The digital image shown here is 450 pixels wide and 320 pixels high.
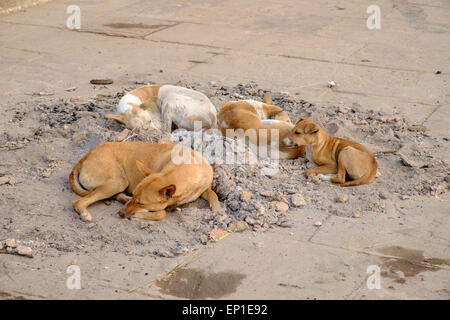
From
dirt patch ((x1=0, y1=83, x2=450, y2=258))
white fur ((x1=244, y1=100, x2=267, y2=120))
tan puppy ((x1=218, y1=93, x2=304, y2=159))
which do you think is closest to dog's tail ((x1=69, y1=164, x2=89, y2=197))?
dirt patch ((x1=0, y1=83, x2=450, y2=258))

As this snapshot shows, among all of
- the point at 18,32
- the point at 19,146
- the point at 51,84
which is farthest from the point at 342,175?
the point at 18,32

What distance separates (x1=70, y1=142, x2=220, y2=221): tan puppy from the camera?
598cm

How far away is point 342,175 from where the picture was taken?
7012 millimetres

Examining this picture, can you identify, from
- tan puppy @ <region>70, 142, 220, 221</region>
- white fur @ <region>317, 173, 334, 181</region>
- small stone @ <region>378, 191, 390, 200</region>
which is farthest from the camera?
white fur @ <region>317, 173, 334, 181</region>

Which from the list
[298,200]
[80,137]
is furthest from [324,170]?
[80,137]

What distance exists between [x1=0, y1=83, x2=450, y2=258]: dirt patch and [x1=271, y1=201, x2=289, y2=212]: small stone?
12 mm

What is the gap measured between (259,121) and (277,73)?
2.99 metres

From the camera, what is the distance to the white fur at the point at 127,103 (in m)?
7.98

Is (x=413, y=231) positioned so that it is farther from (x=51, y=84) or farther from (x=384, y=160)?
(x=51, y=84)

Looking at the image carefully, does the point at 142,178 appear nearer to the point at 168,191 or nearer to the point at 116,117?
the point at 168,191

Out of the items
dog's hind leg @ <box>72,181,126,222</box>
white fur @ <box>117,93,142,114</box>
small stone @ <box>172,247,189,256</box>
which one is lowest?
small stone @ <box>172,247,189,256</box>

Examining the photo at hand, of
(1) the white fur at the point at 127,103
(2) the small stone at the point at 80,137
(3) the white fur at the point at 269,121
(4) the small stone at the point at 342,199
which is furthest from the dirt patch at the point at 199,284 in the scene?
(1) the white fur at the point at 127,103

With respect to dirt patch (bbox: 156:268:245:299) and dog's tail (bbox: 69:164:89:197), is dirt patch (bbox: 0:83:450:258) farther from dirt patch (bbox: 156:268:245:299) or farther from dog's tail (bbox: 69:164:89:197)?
dirt patch (bbox: 156:268:245:299)
